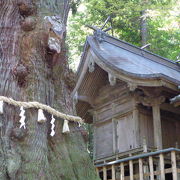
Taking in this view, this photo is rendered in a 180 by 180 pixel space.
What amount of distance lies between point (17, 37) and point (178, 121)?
6.71 m

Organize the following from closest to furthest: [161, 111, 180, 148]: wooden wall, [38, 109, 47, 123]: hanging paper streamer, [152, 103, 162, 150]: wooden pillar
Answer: [38, 109, 47, 123]: hanging paper streamer
[152, 103, 162, 150]: wooden pillar
[161, 111, 180, 148]: wooden wall

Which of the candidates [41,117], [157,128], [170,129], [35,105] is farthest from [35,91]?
[170,129]

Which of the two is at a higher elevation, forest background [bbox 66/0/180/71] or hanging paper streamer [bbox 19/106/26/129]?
forest background [bbox 66/0/180/71]

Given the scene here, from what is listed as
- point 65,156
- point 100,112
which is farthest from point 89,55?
point 65,156

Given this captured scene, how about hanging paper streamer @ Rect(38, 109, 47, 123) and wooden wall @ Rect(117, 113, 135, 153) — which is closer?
hanging paper streamer @ Rect(38, 109, 47, 123)

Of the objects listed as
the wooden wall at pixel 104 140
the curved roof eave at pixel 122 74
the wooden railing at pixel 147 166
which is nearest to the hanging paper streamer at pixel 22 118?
the wooden railing at pixel 147 166

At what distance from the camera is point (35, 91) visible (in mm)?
3672

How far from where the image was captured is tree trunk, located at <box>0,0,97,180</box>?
10.8 ft

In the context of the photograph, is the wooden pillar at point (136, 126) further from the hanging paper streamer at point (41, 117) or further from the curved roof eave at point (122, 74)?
the hanging paper streamer at point (41, 117)

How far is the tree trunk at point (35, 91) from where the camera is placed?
3283 mm

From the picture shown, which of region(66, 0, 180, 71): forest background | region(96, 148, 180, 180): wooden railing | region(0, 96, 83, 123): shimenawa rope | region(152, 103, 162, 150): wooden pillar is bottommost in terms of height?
region(96, 148, 180, 180): wooden railing

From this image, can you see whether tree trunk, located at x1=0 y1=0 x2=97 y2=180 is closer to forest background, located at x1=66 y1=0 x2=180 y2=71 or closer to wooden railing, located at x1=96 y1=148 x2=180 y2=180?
wooden railing, located at x1=96 y1=148 x2=180 y2=180

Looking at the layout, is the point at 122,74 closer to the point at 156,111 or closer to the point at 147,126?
the point at 156,111

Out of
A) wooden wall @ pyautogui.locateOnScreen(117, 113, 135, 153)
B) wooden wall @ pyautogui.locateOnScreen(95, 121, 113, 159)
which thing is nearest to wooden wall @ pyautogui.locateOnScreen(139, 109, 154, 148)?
wooden wall @ pyautogui.locateOnScreen(117, 113, 135, 153)
